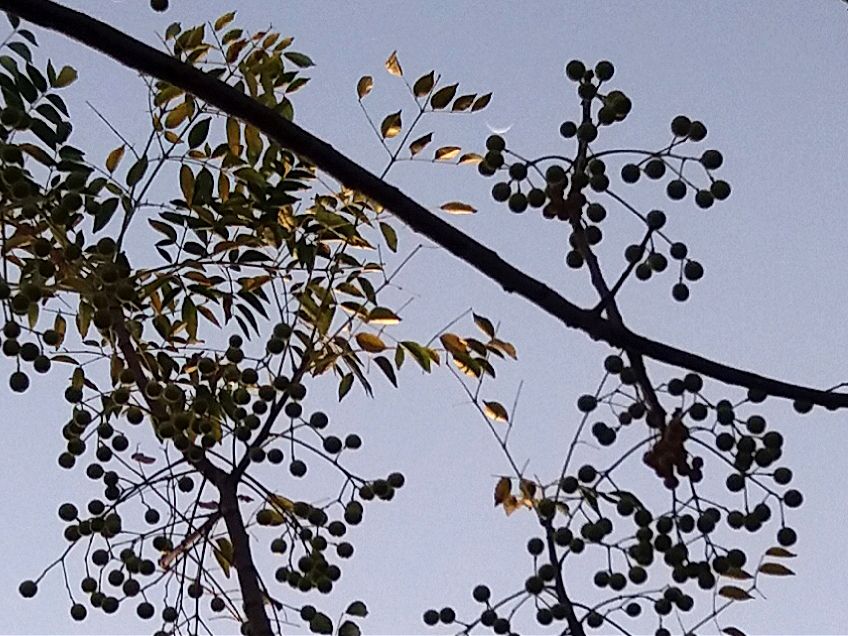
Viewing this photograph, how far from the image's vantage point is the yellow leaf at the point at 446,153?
2213 mm

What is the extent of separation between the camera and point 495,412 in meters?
1.98

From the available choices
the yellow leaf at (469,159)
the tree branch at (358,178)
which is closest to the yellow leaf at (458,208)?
the yellow leaf at (469,159)

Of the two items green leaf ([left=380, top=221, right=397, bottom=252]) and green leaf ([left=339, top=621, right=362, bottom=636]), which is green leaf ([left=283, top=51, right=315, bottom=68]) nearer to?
green leaf ([left=380, top=221, right=397, bottom=252])

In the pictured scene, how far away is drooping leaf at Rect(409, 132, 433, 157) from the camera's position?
2.14 meters

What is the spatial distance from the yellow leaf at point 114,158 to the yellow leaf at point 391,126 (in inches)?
16.6

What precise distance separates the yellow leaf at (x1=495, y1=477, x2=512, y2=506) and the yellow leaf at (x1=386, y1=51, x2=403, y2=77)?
797mm

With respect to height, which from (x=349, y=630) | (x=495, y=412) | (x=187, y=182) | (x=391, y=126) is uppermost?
(x=391, y=126)

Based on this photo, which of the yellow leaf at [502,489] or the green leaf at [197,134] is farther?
the green leaf at [197,134]

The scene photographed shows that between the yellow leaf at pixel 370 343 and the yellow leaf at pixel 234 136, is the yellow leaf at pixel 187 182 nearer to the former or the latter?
Result: the yellow leaf at pixel 234 136

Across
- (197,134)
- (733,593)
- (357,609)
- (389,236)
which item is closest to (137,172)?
(197,134)

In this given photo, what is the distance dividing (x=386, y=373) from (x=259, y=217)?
319mm

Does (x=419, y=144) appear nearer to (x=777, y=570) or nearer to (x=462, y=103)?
(x=462, y=103)

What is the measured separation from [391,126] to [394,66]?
15cm

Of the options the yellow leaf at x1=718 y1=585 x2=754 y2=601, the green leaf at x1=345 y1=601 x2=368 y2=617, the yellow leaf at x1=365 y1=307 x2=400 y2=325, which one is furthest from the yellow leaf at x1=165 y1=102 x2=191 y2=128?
the yellow leaf at x1=718 y1=585 x2=754 y2=601
